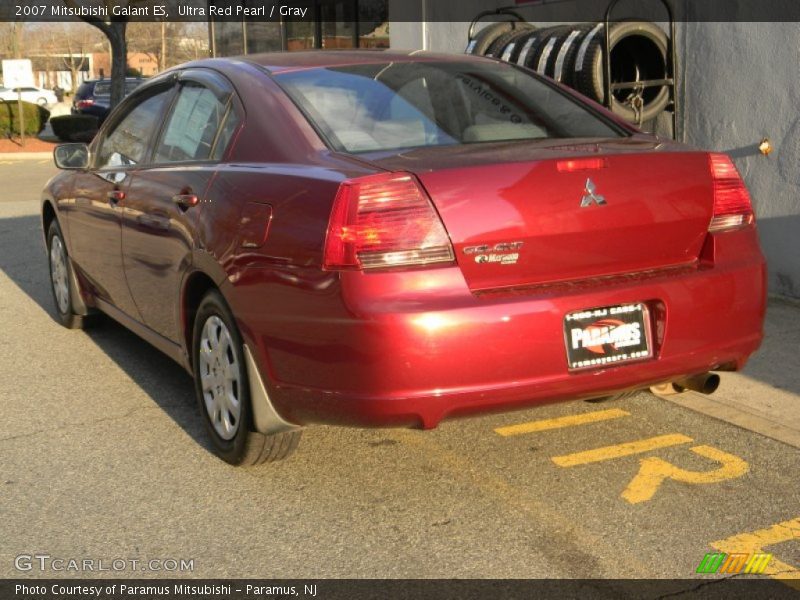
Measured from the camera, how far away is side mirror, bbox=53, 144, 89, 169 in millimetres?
6449

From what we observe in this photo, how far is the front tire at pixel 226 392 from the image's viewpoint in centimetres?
441

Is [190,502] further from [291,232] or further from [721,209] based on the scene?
[721,209]

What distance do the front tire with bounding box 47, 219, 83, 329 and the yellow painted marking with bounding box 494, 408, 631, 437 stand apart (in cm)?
325

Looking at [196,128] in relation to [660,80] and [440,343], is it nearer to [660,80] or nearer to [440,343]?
[440,343]

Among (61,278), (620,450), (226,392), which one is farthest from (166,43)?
(620,450)

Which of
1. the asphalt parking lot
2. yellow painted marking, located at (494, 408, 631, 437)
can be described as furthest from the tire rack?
yellow painted marking, located at (494, 408, 631, 437)

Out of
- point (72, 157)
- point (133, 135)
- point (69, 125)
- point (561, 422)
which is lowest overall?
point (561, 422)

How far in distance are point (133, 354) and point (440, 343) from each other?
3.35 m

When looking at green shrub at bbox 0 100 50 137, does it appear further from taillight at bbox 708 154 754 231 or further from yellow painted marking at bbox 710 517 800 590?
yellow painted marking at bbox 710 517 800 590

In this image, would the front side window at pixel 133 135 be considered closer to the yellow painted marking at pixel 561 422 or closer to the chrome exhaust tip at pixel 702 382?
the yellow painted marking at pixel 561 422

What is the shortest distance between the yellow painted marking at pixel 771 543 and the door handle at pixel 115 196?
3304 millimetres

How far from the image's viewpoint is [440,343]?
12.3 ft

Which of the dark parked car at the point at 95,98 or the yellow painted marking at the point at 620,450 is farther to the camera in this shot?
the dark parked car at the point at 95,98

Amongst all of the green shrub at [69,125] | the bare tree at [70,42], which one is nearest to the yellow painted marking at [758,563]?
the green shrub at [69,125]
